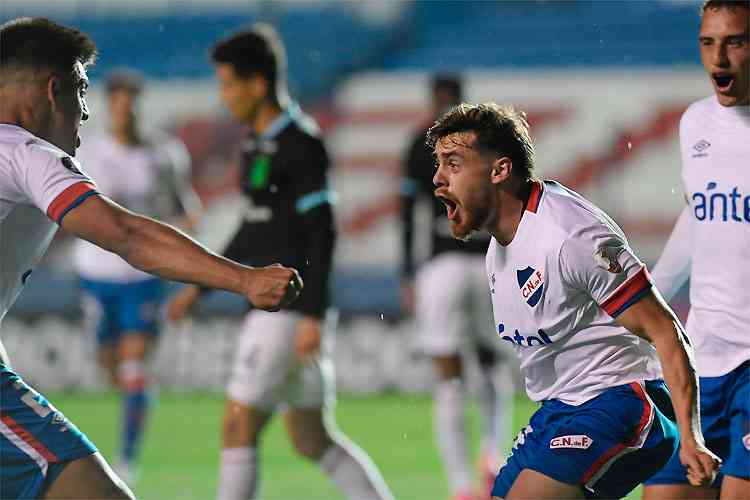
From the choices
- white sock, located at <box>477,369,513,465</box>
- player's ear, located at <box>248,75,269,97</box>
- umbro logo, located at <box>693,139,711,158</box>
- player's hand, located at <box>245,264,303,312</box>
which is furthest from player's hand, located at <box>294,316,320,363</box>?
white sock, located at <box>477,369,513,465</box>

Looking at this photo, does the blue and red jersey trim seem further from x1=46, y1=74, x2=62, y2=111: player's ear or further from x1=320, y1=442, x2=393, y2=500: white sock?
x1=320, y1=442, x2=393, y2=500: white sock

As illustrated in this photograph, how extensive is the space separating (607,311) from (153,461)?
6.19 metres

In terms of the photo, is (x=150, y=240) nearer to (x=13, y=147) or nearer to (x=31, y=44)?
(x=13, y=147)

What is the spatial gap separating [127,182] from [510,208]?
6378 millimetres

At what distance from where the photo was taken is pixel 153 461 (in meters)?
9.87

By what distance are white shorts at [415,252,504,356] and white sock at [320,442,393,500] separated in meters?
2.49

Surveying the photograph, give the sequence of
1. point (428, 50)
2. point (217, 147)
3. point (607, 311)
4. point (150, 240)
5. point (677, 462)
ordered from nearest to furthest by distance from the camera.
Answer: point (150, 240) < point (607, 311) < point (677, 462) < point (217, 147) < point (428, 50)

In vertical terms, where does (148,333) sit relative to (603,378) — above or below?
below

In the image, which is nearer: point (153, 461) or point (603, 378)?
point (603, 378)

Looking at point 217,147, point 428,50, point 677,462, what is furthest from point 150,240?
point 428,50

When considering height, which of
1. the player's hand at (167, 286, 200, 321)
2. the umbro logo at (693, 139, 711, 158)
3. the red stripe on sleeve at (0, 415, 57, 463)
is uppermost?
the umbro logo at (693, 139, 711, 158)

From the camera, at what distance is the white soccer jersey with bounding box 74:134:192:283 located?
10164 mm

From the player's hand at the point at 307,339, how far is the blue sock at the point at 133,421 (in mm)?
3014

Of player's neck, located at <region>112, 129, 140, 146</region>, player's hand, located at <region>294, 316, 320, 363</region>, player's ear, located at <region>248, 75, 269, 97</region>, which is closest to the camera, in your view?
player's hand, located at <region>294, 316, 320, 363</region>
